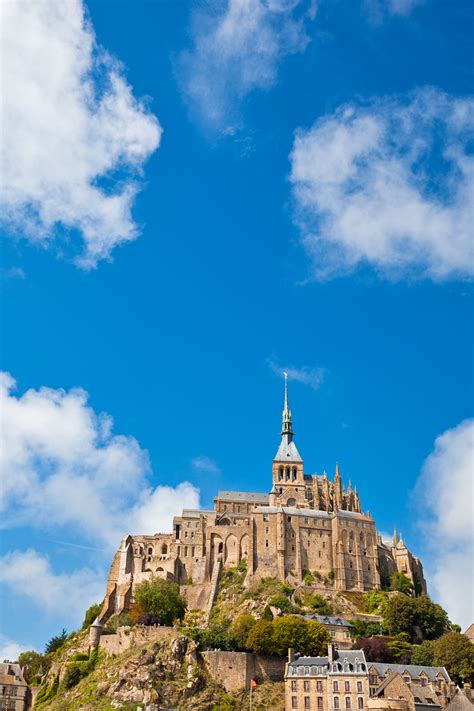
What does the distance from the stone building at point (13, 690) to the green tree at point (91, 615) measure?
10.7 meters

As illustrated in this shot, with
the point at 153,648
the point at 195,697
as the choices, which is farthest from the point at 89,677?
the point at 195,697

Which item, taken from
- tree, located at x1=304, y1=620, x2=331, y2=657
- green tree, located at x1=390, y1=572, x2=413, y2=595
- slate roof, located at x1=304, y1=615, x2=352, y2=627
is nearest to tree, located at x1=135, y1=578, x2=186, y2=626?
slate roof, located at x1=304, y1=615, x2=352, y2=627

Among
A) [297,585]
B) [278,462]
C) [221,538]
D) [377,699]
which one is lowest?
[377,699]

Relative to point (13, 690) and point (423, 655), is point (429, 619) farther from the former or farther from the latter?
point (13, 690)

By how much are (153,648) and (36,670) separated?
27299 millimetres

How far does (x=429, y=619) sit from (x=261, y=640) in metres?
23.1

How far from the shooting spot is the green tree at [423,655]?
75688mm

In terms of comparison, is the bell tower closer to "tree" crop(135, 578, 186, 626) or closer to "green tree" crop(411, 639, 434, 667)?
"tree" crop(135, 578, 186, 626)

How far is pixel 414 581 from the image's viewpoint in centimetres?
11219

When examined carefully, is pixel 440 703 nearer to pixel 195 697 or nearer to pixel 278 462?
pixel 195 697

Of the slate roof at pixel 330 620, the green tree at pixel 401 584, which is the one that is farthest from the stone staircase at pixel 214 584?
the green tree at pixel 401 584

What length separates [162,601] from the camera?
91.1 meters

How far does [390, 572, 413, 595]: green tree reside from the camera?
347 ft

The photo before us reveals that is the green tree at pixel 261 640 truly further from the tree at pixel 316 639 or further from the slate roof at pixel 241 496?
the slate roof at pixel 241 496
